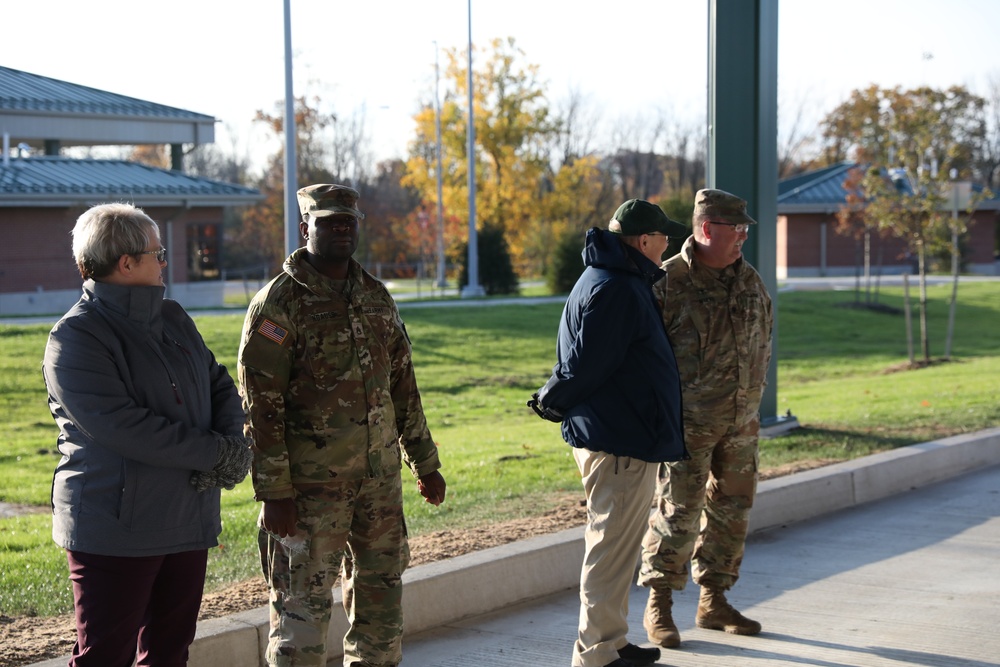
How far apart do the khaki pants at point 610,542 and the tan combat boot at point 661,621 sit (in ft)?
1.69

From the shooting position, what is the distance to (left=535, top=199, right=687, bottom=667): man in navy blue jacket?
15.4ft

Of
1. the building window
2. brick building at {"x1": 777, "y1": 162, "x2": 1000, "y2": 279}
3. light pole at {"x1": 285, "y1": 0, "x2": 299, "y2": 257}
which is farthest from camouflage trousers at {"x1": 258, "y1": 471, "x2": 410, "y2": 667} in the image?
brick building at {"x1": 777, "y1": 162, "x2": 1000, "y2": 279}

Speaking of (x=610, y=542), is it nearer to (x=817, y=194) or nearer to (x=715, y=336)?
(x=715, y=336)

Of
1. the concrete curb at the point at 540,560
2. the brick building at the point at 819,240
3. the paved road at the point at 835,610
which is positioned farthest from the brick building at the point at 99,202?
the brick building at the point at 819,240

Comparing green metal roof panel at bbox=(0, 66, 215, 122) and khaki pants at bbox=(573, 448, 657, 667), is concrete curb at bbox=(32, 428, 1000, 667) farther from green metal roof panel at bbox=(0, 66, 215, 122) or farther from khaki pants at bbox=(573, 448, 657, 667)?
green metal roof panel at bbox=(0, 66, 215, 122)

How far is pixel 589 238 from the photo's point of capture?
16.0 ft

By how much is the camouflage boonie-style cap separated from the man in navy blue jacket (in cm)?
54

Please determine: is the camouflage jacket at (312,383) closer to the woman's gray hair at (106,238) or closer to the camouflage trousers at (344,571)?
the camouflage trousers at (344,571)

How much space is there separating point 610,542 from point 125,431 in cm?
216

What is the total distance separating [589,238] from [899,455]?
5493 mm

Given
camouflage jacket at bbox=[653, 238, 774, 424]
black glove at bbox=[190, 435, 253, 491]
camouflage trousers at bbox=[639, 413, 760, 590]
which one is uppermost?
camouflage jacket at bbox=[653, 238, 774, 424]

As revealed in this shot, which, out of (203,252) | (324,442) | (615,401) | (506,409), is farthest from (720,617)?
(203,252)

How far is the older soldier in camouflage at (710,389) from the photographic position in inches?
211

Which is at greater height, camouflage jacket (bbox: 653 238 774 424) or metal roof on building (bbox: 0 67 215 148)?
metal roof on building (bbox: 0 67 215 148)
